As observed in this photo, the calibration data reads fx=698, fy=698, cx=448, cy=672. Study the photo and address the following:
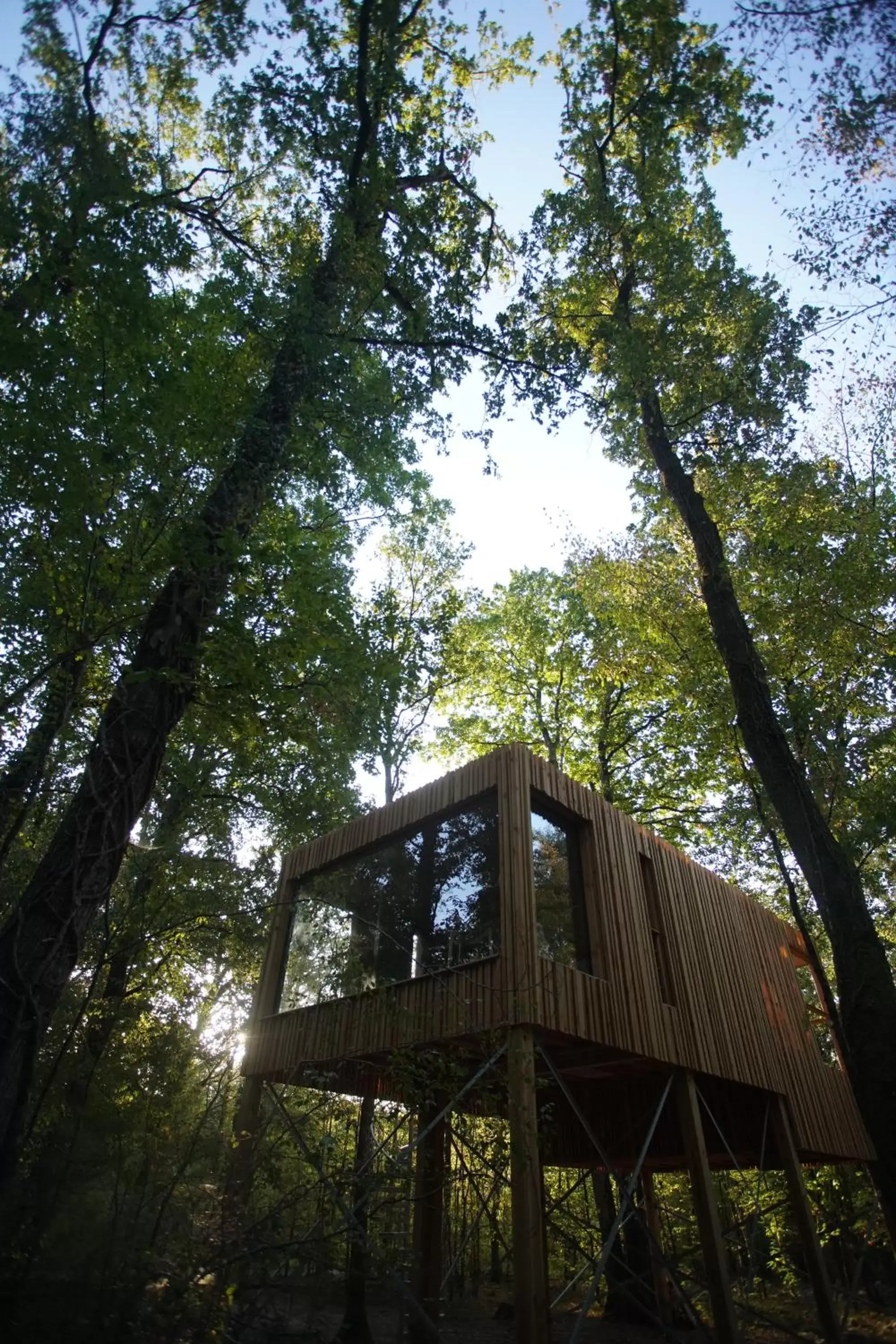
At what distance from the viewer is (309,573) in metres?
5.39

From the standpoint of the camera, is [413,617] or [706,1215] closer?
[706,1215]

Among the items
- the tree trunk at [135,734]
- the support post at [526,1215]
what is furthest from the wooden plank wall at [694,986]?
the tree trunk at [135,734]

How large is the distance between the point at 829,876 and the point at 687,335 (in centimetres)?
624

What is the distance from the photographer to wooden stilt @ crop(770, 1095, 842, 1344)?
7680 millimetres

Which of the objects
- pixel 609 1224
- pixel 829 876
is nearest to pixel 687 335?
pixel 829 876

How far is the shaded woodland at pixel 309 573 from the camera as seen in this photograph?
3605mm

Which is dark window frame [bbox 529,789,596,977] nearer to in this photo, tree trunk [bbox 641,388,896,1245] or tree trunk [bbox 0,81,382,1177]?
tree trunk [bbox 641,388,896,1245]

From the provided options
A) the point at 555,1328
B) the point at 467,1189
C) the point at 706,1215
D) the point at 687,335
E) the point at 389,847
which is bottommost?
the point at 555,1328

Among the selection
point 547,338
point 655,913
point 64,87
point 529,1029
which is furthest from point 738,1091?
point 64,87

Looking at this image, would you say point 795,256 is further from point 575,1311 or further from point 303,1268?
point 575,1311

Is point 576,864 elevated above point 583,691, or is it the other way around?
point 583,691

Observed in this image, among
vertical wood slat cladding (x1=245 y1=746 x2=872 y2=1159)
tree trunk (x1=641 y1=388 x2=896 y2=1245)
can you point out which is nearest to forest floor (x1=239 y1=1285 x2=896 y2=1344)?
vertical wood slat cladding (x1=245 y1=746 x2=872 y2=1159)

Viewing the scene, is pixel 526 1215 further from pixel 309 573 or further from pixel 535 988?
pixel 309 573

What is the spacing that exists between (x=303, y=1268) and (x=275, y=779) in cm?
756
